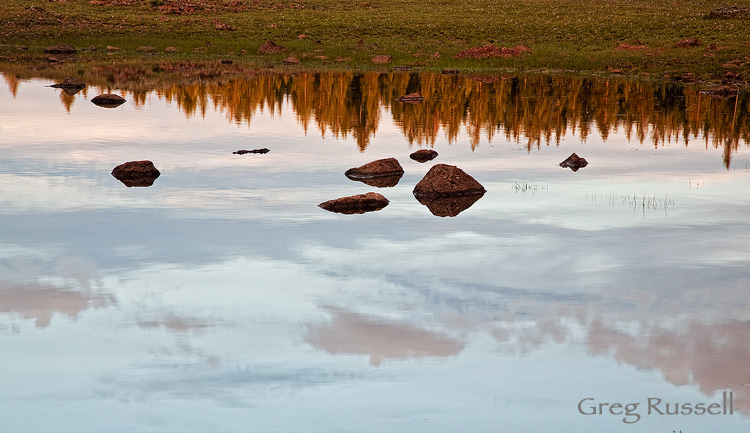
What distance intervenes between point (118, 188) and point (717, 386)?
14.8m

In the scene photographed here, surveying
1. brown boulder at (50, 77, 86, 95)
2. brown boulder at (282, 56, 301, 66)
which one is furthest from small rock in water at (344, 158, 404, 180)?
brown boulder at (282, 56, 301, 66)

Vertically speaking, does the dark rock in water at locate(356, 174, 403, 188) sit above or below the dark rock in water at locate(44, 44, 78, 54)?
below

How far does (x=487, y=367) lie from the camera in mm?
10141

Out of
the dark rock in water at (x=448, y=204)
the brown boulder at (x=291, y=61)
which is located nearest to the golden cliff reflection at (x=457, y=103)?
the brown boulder at (x=291, y=61)

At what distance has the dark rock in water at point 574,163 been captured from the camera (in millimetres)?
25797

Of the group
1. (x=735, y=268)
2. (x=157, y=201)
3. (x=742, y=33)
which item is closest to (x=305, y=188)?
(x=157, y=201)

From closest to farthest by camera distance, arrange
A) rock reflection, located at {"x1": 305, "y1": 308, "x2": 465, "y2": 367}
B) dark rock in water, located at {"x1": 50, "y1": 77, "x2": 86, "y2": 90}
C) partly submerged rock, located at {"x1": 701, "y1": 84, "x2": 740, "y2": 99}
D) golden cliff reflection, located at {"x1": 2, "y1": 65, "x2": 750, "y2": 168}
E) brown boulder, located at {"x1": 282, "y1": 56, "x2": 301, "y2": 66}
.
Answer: rock reflection, located at {"x1": 305, "y1": 308, "x2": 465, "y2": 367}, golden cliff reflection, located at {"x1": 2, "y1": 65, "x2": 750, "y2": 168}, partly submerged rock, located at {"x1": 701, "y1": 84, "x2": 740, "y2": 99}, dark rock in water, located at {"x1": 50, "y1": 77, "x2": 86, "y2": 90}, brown boulder, located at {"x1": 282, "y1": 56, "x2": 301, "y2": 66}

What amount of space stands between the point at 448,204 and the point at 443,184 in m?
0.89

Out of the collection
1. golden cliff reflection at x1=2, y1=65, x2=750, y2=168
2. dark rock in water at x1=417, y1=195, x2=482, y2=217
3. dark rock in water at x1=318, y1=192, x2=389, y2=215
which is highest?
golden cliff reflection at x1=2, y1=65, x2=750, y2=168

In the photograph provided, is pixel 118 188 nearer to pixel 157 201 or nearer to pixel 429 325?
pixel 157 201

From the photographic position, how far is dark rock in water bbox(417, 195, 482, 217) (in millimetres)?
18844

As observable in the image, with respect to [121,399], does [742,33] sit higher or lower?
higher

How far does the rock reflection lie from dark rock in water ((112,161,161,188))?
12.1 m

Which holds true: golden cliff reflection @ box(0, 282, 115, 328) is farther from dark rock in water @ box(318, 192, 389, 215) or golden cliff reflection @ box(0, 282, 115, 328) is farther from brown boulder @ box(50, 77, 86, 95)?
brown boulder @ box(50, 77, 86, 95)
